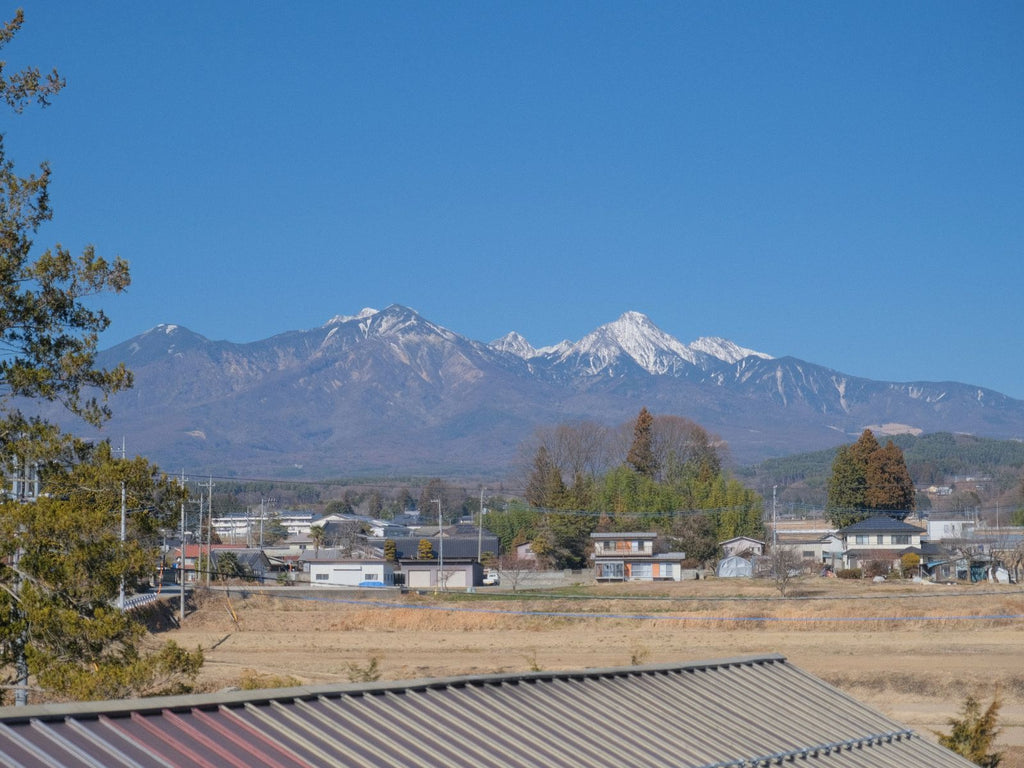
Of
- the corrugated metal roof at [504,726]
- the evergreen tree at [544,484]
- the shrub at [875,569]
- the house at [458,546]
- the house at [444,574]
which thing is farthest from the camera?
the evergreen tree at [544,484]

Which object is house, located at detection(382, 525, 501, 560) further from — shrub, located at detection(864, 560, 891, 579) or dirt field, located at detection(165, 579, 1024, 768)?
shrub, located at detection(864, 560, 891, 579)

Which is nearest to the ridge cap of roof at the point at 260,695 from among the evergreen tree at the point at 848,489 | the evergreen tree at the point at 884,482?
the evergreen tree at the point at 848,489

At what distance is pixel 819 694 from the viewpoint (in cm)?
1523

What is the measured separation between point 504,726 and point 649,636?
33287 mm

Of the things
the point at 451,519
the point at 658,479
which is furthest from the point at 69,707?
the point at 451,519

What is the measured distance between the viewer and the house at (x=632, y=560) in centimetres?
7338

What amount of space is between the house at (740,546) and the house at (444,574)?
21582 mm

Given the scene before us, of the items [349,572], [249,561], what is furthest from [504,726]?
[249,561]

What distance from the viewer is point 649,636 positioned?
43688 mm

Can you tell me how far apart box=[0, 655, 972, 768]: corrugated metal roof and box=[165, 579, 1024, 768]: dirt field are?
→ 32.8 ft

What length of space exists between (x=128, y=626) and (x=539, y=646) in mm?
28216

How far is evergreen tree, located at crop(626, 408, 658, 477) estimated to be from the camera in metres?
102

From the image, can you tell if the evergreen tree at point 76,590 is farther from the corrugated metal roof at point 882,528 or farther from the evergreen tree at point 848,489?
the evergreen tree at point 848,489

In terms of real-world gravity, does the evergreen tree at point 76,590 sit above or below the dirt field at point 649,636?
above
